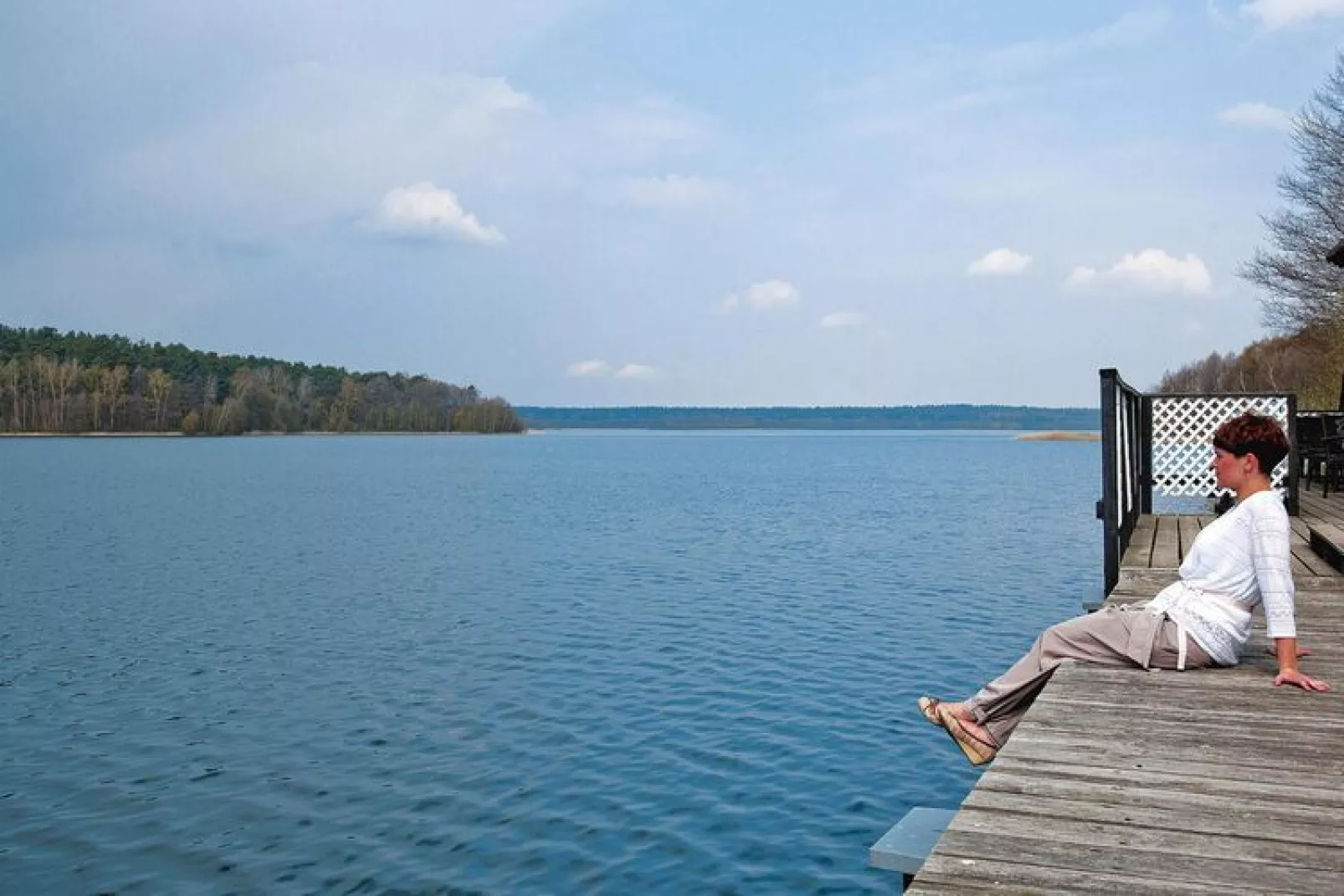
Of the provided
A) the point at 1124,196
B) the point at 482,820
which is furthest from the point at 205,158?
the point at 482,820

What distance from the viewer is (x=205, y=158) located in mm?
43688

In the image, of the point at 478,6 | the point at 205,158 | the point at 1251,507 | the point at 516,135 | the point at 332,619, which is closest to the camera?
the point at 1251,507

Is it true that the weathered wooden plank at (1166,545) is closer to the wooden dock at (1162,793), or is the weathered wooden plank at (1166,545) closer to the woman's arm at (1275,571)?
the wooden dock at (1162,793)

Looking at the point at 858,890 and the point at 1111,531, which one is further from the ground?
the point at 1111,531

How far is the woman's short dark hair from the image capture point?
4.78 metres

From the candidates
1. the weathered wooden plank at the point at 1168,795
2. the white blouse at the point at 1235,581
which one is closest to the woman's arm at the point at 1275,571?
the white blouse at the point at 1235,581

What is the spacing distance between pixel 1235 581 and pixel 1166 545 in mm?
6361

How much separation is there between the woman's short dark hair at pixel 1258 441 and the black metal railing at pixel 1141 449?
4245mm

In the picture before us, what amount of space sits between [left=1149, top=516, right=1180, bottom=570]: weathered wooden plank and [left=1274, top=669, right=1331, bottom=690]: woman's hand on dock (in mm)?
4540

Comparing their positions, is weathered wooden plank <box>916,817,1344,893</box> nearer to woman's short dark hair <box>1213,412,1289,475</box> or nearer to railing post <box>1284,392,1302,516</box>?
woman's short dark hair <box>1213,412,1289,475</box>

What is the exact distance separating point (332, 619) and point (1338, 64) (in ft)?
111

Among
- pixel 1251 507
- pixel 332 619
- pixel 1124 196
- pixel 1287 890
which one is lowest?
pixel 332 619

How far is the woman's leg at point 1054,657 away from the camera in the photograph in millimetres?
4918

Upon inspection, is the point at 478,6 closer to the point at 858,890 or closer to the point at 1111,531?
the point at 1111,531
